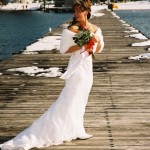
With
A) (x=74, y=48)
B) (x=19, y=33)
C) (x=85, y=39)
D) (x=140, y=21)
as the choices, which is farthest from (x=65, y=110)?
(x=140, y=21)

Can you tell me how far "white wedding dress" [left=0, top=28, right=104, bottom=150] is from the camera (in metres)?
5.86

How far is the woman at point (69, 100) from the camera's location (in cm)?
584

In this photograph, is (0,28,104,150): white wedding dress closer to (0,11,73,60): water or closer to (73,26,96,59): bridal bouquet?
(73,26,96,59): bridal bouquet

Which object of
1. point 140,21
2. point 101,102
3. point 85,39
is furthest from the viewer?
point 140,21

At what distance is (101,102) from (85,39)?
285 centimetres

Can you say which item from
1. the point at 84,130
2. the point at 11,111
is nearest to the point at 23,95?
the point at 11,111

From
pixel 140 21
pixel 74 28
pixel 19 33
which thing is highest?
pixel 74 28

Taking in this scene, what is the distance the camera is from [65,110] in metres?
5.89

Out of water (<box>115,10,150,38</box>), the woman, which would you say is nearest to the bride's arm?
the woman

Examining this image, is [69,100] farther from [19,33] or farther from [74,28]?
[19,33]

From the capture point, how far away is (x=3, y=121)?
7.20 m

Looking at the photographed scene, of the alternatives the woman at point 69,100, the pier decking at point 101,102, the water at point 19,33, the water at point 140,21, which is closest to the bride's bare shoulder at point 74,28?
the woman at point 69,100

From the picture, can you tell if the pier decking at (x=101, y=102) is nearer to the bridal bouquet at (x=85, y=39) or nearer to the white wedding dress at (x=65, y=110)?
the white wedding dress at (x=65, y=110)

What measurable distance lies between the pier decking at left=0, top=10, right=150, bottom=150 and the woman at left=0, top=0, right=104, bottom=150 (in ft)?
0.76
